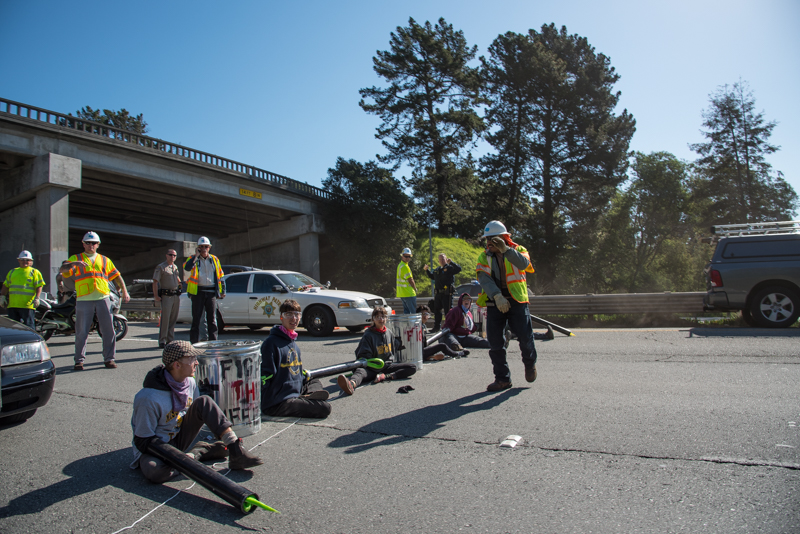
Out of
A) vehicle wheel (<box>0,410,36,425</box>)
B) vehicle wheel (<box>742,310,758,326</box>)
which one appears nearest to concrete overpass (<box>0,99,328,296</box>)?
vehicle wheel (<box>0,410,36,425</box>)

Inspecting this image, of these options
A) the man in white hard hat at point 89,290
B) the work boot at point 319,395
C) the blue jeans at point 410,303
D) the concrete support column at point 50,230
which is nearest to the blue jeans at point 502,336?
the work boot at point 319,395

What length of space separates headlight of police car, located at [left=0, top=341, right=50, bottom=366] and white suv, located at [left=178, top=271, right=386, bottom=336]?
7008 mm

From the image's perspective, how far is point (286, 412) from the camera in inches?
190

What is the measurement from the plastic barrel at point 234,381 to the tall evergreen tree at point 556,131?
3225 centimetres

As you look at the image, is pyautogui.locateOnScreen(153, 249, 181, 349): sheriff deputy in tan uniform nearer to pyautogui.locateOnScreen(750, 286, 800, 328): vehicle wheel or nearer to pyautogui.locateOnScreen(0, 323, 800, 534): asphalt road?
pyautogui.locateOnScreen(0, 323, 800, 534): asphalt road

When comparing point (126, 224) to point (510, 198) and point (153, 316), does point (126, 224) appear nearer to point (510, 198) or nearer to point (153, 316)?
point (153, 316)

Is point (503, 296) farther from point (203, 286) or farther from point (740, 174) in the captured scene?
point (740, 174)

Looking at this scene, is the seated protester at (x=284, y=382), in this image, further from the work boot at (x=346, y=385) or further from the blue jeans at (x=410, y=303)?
the blue jeans at (x=410, y=303)

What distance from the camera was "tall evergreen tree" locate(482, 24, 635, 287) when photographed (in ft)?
109

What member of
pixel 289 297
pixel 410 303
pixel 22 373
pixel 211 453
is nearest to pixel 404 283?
pixel 410 303

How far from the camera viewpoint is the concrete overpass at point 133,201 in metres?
21.6

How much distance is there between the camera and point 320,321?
11.8 metres

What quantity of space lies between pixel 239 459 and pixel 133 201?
30.5 metres

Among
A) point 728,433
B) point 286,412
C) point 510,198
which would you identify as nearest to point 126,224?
point 510,198
